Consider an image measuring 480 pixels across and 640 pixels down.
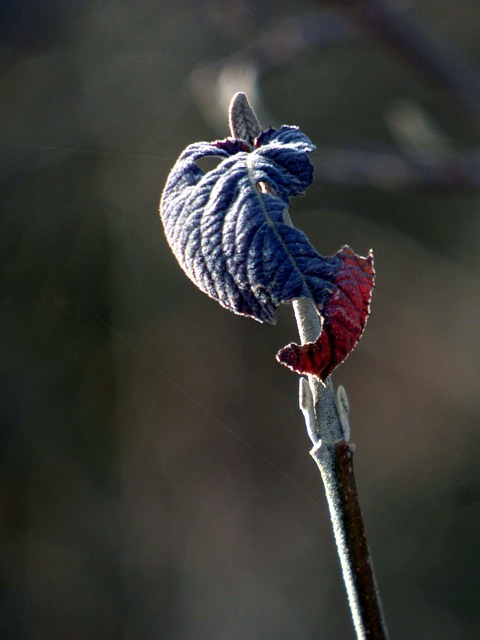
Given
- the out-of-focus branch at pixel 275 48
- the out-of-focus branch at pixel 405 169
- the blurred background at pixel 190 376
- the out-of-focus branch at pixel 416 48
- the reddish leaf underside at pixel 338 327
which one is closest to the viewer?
the reddish leaf underside at pixel 338 327

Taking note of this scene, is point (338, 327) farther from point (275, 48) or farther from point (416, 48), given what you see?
point (275, 48)

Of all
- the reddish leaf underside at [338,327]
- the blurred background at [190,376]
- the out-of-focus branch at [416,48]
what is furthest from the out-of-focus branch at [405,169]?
the reddish leaf underside at [338,327]

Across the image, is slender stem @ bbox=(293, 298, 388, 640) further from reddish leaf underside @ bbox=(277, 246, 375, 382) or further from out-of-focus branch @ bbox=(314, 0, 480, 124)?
out-of-focus branch @ bbox=(314, 0, 480, 124)

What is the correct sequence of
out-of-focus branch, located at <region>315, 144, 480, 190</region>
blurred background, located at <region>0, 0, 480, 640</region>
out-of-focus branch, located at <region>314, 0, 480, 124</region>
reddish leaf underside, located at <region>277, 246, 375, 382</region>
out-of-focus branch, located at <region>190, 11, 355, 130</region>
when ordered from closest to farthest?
1. reddish leaf underside, located at <region>277, 246, 375, 382</region>
2. out-of-focus branch, located at <region>314, 0, 480, 124</region>
3. out-of-focus branch, located at <region>315, 144, 480, 190</region>
4. out-of-focus branch, located at <region>190, 11, 355, 130</region>
5. blurred background, located at <region>0, 0, 480, 640</region>

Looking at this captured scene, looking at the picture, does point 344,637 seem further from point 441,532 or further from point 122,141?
point 122,141

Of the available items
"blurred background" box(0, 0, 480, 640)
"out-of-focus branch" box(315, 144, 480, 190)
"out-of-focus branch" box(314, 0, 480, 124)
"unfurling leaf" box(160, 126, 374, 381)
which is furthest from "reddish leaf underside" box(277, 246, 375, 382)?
"blurred background" box(0, 0, 480, 640)

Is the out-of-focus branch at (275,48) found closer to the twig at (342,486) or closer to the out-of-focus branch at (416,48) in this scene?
the out-of-focus branch at (416,48)
